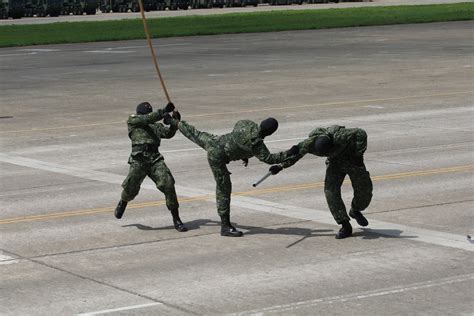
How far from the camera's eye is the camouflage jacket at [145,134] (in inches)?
619

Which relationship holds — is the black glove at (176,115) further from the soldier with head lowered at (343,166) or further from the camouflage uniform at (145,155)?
the soldier with head lowered at (343,166)

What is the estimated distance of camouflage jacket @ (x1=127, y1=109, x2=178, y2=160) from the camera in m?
15.7

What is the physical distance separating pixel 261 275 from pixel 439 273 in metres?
1.88

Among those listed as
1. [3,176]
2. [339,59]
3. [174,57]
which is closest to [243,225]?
[3,176]

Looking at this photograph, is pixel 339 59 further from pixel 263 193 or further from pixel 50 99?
pixel 263 193

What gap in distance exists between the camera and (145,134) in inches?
624

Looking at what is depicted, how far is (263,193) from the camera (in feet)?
59.8

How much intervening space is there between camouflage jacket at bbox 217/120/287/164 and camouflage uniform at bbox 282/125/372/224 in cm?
46

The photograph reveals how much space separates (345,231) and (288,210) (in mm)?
2003

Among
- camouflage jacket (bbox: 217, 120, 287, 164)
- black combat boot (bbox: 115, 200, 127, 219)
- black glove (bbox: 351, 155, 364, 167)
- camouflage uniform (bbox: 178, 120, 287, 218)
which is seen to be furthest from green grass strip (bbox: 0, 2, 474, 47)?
black glove (bbox: 351, 155, 364, 167)

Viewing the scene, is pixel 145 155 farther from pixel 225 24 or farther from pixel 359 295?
pixel 225 24

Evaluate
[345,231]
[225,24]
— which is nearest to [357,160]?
[345,231]

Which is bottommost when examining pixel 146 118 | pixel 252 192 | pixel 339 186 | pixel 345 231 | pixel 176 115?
pixel 252 192

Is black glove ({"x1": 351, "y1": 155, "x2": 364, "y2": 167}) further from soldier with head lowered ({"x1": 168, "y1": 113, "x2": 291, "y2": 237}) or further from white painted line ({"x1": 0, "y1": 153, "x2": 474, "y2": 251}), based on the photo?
soldier with head lowered ({"x1": 168, "y1": 113, "x2": 291, "y2": 237})
